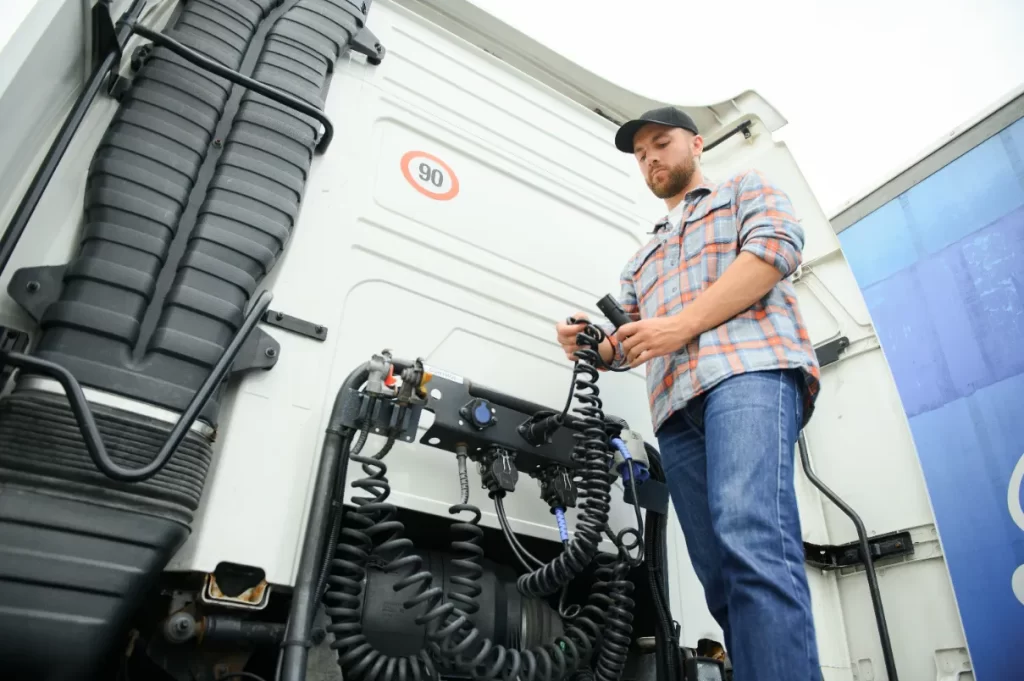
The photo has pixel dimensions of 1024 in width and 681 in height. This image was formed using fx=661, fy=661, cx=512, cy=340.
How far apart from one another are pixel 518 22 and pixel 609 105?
0.61 metres

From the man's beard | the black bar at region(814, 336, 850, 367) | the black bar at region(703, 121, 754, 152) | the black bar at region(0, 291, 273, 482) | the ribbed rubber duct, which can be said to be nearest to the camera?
the black bar at region(0, 291, 273, 482)

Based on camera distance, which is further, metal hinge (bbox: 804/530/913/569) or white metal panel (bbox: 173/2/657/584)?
metal hinge (bbox: 804/530/913/569)

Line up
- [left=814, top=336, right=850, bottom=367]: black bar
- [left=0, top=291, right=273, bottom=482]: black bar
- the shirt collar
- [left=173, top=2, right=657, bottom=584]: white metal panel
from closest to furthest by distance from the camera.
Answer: [left=0, top=291, right=273, bottom=482]: black bar < [left=173, top=2, right=657, bottom=584]: white metal panel < the shirt collar < [left=814, top=336, right=850, bottom=367]: black bar

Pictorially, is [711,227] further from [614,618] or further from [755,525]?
[614,618]

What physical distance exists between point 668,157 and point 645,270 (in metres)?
0.38

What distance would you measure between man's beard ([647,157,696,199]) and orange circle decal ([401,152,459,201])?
2.36 ft

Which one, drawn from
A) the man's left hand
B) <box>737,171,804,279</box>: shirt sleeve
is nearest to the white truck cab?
the man's left hand

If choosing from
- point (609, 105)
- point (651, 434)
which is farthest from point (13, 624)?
point (609, 105)

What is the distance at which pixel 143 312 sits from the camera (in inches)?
60.1

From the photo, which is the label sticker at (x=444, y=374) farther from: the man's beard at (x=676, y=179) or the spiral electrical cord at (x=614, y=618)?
the man's beard at (x=676, y=179)

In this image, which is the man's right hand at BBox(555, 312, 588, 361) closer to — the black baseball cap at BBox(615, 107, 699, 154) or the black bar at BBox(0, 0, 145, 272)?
the black baseball cap at BBox(615, 107, 699, 154)

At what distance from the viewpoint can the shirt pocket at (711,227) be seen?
6.13 feet

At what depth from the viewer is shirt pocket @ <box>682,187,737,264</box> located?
6.13 feet

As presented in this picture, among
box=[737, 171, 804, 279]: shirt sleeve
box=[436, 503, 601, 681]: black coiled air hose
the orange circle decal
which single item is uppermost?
the orange circle decal
